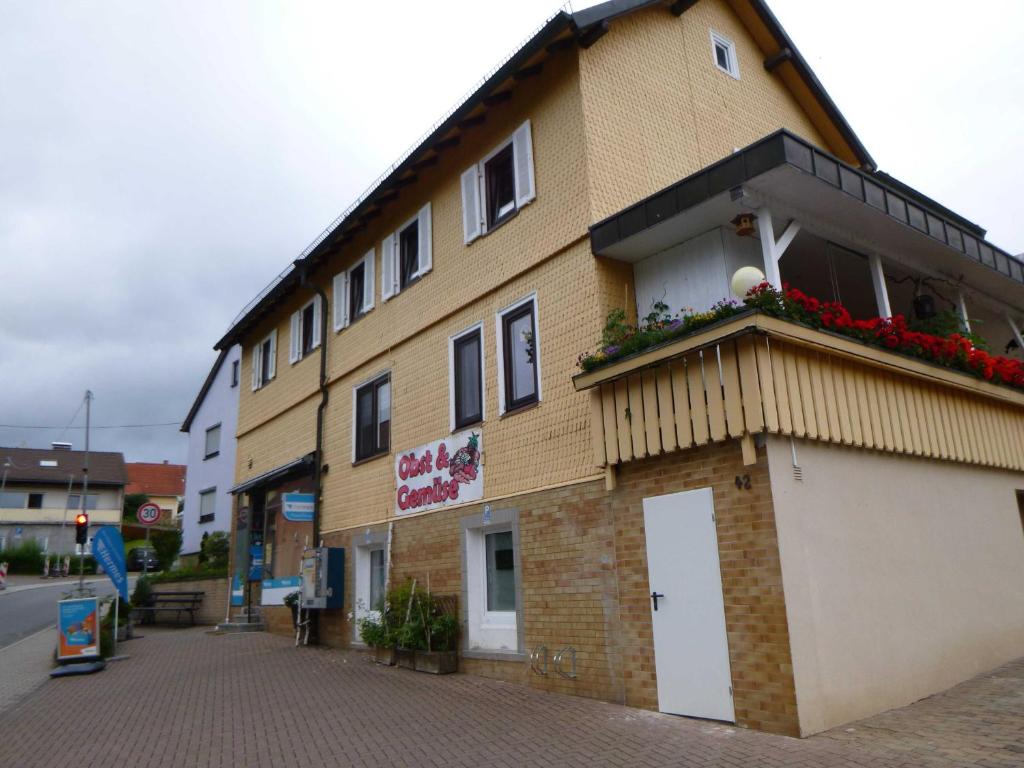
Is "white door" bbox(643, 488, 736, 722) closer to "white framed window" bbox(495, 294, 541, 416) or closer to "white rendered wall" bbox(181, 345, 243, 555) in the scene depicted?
"white framed window" bbox(495, 294, 541, 416)

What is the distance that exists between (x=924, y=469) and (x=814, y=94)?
28.9 ft

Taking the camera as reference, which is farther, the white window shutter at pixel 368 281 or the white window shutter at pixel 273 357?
the white window shutter at pixel 273 357

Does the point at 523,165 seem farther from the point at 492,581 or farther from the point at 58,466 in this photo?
the point at 58,466

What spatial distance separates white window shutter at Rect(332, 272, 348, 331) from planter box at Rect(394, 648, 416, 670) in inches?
279

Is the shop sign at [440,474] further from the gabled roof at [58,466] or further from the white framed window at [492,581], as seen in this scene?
the gabled roof at [58,466]

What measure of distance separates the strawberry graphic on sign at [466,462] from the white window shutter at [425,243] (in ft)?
11.4

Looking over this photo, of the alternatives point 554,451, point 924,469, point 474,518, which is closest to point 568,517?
point 554,451

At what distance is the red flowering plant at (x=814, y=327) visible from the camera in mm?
7723

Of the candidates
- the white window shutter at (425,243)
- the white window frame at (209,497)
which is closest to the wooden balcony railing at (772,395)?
the white window shutter at (425,243)

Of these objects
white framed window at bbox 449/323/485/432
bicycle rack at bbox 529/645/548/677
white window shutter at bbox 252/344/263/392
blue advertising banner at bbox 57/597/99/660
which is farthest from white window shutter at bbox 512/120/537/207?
white window shutter at bbox 252/344/263/392

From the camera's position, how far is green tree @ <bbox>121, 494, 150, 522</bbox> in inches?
2662

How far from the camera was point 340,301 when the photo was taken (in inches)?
658

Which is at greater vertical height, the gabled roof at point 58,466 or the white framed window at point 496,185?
the gabled roof at point 58,466

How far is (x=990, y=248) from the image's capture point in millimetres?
11086
